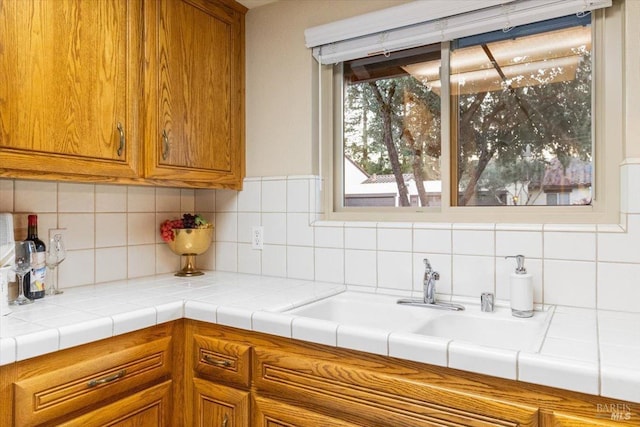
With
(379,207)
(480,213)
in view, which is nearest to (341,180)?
(379,207)

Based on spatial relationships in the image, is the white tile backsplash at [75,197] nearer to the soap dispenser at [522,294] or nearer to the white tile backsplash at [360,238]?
the white tile backsplash at [360,238]

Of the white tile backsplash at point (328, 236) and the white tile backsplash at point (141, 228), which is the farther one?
the white tile backsplash at point (141, 228)

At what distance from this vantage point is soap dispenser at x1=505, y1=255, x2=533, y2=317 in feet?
4.43

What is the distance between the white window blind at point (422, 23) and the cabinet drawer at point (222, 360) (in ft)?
4.18

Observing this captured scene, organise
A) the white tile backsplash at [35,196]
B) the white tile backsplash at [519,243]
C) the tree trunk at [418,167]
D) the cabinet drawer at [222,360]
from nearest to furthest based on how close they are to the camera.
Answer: the cabinet drawer at [222,360]
the white tile backsplash at [519,243]
the white tile backsplash at [35,196]
the tree trunk at [418,167]

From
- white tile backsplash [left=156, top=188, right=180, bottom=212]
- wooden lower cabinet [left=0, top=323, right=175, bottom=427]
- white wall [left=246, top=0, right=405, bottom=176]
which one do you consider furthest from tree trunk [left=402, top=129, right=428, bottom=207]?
white tile backsplash [left=156, top=188, right=180, bottom=212]

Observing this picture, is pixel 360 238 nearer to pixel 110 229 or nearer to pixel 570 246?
pixel 570 246

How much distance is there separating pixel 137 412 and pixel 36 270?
2.05 ft

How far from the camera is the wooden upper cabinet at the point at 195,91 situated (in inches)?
66.8

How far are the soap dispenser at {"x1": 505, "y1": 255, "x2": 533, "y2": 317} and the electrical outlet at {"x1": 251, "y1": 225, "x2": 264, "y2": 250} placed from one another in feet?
3.76

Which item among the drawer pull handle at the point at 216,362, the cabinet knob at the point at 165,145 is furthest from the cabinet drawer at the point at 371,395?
the cabinet knob at the point at 165,145

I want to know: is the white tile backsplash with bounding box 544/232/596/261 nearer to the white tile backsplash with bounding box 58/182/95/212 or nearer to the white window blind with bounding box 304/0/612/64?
the white window blind with bounding box 304/0/612/64

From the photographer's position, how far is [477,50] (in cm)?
168

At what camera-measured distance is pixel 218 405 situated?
1.40 meters
